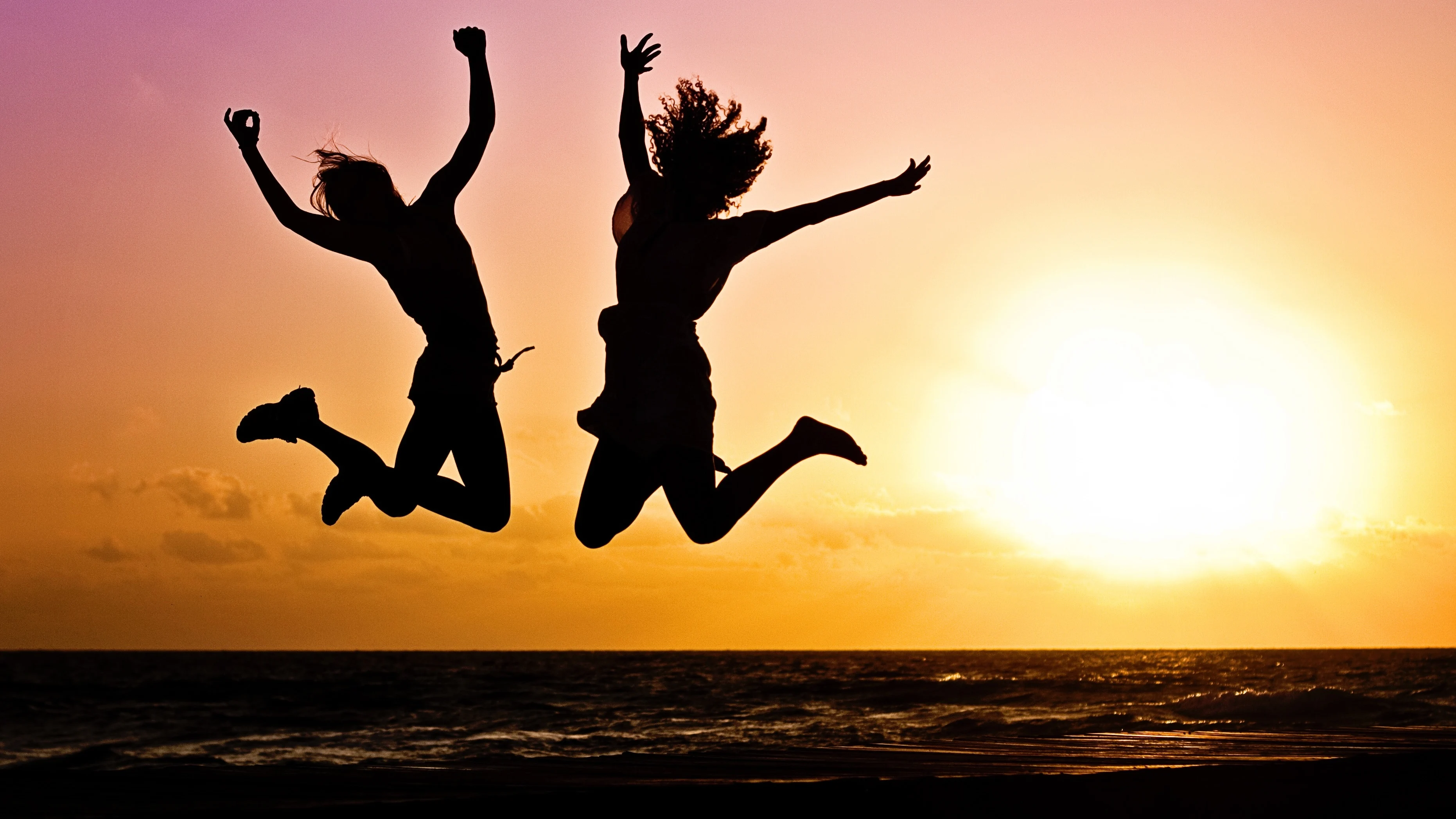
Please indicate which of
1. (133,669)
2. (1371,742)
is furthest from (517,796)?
(133,669)

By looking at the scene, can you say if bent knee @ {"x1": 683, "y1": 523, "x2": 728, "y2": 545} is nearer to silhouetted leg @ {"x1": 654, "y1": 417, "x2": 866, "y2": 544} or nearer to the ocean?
silhouetted leg @ {"x1": 654, "y1": 417, "x2": 866, "y2": 544}

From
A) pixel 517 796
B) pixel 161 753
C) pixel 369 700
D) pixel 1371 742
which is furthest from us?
pixel 369 700

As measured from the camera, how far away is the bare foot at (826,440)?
17.6ft

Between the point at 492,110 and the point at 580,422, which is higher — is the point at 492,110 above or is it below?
above

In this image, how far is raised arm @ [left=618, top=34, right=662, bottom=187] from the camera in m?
5.00

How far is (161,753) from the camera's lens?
20516 mm

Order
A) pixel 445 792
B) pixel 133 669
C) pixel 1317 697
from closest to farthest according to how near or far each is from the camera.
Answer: pixel 445 792
pixel 1317 697
pixel 133 669

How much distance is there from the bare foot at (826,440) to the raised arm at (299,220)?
1.85 m

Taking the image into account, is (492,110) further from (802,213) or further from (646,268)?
(802,213)

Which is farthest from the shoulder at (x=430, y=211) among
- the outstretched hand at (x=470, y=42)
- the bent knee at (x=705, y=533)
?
the bent knee at (x=705, y=533)

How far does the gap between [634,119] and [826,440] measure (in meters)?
1.51

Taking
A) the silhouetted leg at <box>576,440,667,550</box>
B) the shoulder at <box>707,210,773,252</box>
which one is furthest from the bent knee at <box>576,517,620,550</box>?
the shoulder at <box>707,210,773,252</box>

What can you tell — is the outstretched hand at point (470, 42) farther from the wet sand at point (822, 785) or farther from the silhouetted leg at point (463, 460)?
the wet sand at point (822, 785)

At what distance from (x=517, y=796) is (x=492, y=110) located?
267 cm
